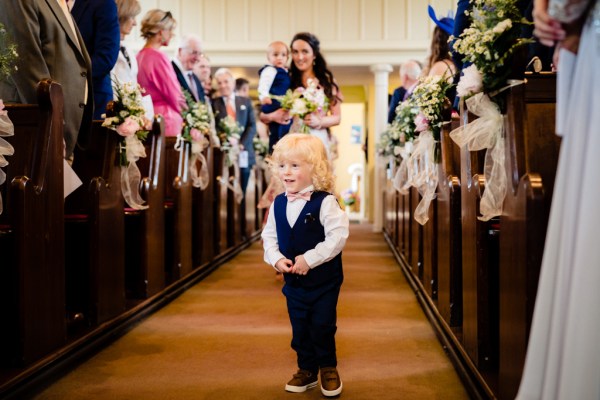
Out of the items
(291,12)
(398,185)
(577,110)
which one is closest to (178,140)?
(398,185)

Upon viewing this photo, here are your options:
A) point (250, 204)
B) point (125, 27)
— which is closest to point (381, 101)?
point (250, 204)

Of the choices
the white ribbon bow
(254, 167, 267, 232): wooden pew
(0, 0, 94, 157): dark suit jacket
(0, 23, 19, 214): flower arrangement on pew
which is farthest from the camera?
(254, 167, 267, 232): wooden pew

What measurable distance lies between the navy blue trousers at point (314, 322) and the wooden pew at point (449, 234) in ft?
2.82

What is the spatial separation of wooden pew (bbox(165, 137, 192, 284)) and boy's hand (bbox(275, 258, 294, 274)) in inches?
101

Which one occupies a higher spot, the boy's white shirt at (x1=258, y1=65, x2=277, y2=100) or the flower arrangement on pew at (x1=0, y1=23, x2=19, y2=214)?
the boy's white shirt at (x1=258, y1=65, x2=277, y2=100)

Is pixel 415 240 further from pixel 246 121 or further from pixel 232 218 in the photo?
pixel 246 121

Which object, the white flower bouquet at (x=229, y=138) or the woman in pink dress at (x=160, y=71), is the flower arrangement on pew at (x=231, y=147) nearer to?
the white flower bouquet at (x=229, y=138)

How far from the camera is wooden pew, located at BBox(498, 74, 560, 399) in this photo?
6.72ft

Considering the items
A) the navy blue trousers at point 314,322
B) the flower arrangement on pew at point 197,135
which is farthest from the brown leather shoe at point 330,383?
the flower arrangement on pew at point 197,135

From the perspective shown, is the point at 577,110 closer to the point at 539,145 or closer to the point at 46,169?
the point at 539,145

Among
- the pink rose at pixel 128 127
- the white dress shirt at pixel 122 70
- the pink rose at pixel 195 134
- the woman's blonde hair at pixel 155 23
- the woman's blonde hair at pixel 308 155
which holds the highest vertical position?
the woman's blonde hair at pixel 155 23

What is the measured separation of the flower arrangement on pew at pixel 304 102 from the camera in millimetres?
5535

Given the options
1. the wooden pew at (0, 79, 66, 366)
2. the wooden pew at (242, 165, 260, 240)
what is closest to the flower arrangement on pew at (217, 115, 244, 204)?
the wooden pew at (242, 165, 260, 240)

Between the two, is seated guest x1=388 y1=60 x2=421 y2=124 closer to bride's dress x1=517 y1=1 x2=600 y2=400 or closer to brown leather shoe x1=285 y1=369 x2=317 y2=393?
brown leather shoe x1=285 y1=369 x2=317 y2=393
